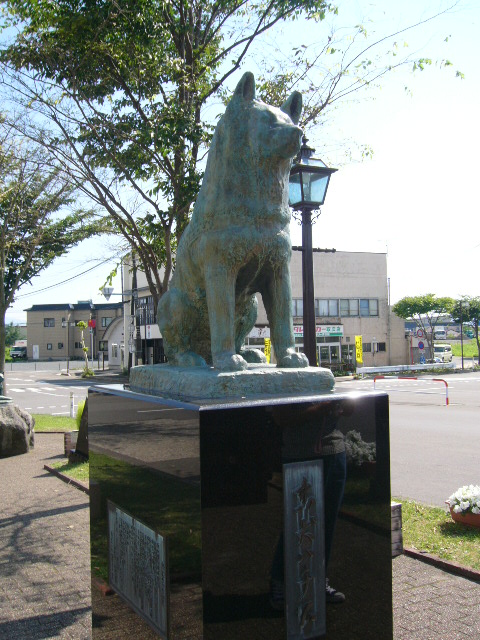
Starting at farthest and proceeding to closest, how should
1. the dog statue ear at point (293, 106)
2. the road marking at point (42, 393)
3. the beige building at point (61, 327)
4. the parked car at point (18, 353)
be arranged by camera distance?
the parked car at point (18, 353), the beige building at point (61, 327), the road marking at point (42, 393), the dog statue ear at point (293, 106)

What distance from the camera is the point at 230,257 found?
10.3 ft

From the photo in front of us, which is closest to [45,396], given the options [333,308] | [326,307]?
[326,307]

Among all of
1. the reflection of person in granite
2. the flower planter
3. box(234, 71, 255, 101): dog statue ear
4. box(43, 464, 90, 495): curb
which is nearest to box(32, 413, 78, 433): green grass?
box(43, 464, 90, 495): curb

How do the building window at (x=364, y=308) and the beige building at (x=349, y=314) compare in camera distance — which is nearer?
the beige building at (x=349, y=314)

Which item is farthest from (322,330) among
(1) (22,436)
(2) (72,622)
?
(2) (72,622)

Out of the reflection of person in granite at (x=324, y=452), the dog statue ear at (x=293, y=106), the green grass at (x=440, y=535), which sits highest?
the dog statue ear at (x=293, y=106)

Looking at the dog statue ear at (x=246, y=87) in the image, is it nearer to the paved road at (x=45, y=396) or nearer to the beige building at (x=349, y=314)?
the paved road at (x=45, y=396)

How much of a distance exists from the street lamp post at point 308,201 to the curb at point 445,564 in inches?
77.4

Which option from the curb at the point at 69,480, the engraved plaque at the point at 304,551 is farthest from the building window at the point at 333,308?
the engraved plaque at the point at 304,551

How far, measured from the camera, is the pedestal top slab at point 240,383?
293cm

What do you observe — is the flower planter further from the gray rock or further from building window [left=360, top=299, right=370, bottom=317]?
building window [left=360, top=299, right=370, bottom=317]

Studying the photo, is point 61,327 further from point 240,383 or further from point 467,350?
point 240,383

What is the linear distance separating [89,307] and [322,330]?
28.9 meters

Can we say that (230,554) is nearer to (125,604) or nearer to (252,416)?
(252,416)
